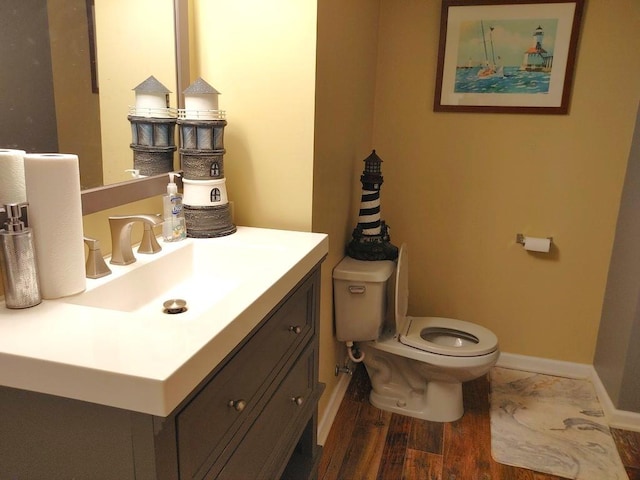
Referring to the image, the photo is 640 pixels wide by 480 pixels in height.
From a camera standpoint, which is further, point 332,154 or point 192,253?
point 332,154

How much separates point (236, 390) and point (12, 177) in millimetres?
598

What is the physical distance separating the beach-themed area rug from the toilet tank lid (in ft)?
2.79

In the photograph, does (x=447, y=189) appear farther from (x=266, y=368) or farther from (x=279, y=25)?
(x=266, y=368)

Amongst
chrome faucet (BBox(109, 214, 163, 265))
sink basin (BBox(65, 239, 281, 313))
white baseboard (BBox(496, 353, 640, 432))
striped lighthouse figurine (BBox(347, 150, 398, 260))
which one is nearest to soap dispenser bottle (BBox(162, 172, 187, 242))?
sink basin (BBox(65, 239, 281, 313))

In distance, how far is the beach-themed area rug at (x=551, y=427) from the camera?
82.3 inches

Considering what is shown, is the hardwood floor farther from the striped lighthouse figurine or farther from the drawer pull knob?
the drawer pull knob

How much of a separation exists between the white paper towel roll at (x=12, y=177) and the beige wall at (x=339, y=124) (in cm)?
94

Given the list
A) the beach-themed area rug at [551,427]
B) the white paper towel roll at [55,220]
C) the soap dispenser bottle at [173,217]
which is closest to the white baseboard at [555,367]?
the beach-themed area rug at [551,427]

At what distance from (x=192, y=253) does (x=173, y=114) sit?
459 millimetres

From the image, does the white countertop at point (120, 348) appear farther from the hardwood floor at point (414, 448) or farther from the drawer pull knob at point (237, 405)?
the hardwood floor at point (414, 448)

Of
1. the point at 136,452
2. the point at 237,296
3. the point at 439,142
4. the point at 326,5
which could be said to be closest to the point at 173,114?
the point at 326,5

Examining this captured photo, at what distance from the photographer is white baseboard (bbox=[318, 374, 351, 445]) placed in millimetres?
2215

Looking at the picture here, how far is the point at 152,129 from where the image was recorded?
1.55 meters

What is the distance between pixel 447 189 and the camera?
8.92 feet
